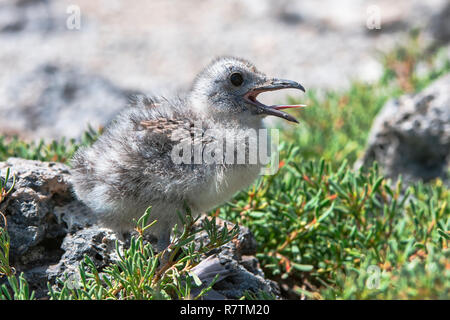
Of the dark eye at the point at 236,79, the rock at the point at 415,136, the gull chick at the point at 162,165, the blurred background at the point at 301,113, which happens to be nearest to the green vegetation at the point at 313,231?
the blurred background at the point at 301,113

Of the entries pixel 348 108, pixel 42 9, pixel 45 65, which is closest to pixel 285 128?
pixel 348 108

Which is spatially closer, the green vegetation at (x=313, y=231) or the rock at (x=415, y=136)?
the green vegetation at (x=313, y=231)

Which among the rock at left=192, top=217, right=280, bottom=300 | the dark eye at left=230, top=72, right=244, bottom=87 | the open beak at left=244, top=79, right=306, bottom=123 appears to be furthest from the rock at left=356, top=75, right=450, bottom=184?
the rock at left=192, top=217, right=280, bottom=300

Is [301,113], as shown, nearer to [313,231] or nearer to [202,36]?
[313,231]

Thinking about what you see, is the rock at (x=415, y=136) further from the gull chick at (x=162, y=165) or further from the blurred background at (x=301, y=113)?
the gull chick at (x=162, y=165)

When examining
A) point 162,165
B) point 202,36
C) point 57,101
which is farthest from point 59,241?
point 202,36

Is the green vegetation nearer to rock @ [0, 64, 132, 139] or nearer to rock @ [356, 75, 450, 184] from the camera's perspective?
rock @ [356, 75, 450, 184]
